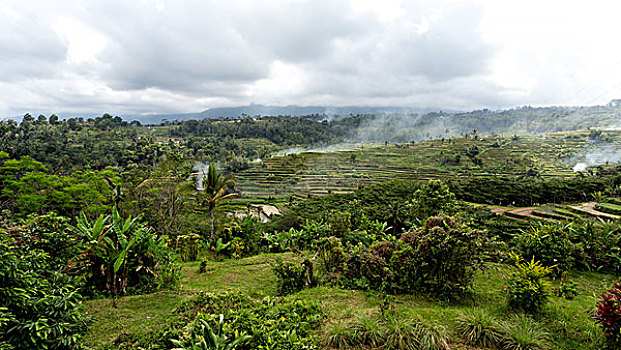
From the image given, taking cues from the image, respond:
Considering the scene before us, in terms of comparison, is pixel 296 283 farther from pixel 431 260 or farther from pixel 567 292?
pixel 567 292

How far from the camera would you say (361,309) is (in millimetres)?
4863

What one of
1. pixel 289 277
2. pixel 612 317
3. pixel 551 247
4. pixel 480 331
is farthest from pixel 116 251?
pixel 551 247

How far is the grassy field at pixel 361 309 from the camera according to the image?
13.1ft

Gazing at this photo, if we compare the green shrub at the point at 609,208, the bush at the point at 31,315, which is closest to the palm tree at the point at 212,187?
the bush at the point at 31,315

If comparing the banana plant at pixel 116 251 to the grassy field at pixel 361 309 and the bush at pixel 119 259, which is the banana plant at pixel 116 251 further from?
the grassy field at pixel 361 309

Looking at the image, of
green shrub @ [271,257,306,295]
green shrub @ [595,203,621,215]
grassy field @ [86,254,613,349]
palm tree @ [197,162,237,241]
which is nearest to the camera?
grassy field @ [86,254,613,349]

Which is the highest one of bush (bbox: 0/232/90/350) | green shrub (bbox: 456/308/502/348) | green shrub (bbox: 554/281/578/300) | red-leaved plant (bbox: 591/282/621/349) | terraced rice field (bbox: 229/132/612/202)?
bush (bbox: 0/232/90/350)

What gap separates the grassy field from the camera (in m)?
3.99

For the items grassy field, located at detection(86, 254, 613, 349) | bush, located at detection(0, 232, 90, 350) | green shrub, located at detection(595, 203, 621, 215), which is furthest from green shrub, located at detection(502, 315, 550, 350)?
green shrub, located at detection(595, 203, 621, 215)

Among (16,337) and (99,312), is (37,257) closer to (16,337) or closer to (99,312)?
(99,312)

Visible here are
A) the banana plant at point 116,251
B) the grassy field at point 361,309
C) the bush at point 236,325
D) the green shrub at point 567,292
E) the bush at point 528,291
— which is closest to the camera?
the bush at point 236,325

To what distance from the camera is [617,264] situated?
24.5 ft

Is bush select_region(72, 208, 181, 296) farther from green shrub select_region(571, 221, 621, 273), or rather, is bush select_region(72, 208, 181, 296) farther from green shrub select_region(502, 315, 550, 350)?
green shrub select_region(571, 221, 621, 273)

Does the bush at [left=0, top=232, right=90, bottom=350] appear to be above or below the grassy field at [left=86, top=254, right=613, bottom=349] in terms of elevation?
above
